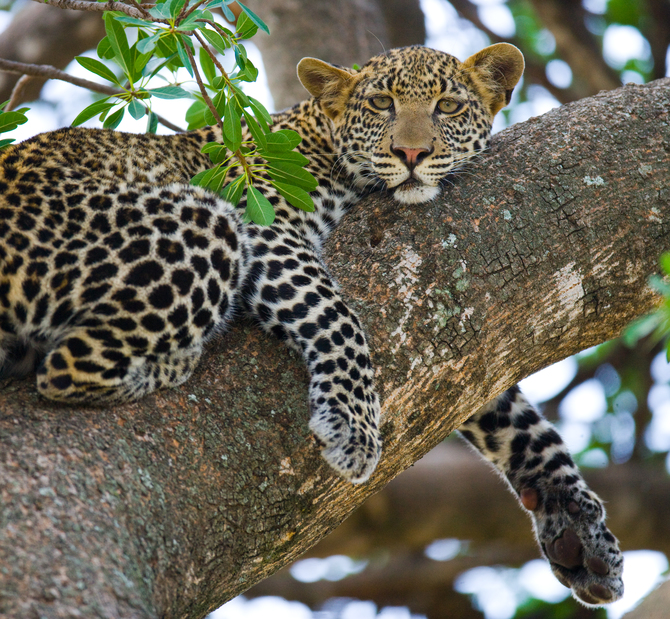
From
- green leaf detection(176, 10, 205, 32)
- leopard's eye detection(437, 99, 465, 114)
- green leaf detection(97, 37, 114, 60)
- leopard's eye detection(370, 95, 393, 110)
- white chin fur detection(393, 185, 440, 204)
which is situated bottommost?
white chin fur detection(393, 185, 440, 204)

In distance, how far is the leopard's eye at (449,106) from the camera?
5629 millimetres

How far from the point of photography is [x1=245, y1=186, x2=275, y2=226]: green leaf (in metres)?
4.07

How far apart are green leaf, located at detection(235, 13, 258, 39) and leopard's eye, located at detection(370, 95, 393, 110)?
1712 millimetres

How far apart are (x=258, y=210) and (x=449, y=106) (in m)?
2.23

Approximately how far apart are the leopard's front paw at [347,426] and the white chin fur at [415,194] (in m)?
1.32

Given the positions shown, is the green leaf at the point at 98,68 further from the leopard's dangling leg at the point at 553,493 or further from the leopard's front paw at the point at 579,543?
the leopard's front paw at the point at 579,543

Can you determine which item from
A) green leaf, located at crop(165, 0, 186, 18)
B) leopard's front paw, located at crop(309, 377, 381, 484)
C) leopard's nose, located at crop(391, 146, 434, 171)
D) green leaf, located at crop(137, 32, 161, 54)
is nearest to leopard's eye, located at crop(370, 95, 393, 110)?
leopard's nose, located at crop(391, 146, 434, 171)

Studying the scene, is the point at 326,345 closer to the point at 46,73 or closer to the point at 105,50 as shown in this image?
the point at 105,50

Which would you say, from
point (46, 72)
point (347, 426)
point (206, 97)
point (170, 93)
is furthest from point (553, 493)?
point (46, 72)

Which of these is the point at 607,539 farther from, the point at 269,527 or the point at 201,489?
the point at 201,489

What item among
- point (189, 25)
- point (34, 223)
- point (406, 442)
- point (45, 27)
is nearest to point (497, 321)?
point (406, 442)

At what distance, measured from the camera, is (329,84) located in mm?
5855

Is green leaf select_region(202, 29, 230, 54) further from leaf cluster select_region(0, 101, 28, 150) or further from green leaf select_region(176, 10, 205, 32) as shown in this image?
leaf cluster select_region(0, 101, 28, 150)

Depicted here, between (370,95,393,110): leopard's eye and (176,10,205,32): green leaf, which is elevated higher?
(176,10,205,32): green leaf
